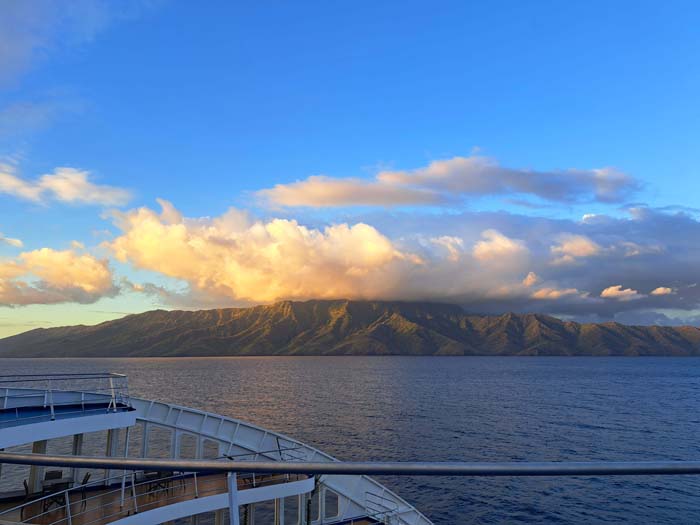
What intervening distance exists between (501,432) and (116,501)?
82713 mm

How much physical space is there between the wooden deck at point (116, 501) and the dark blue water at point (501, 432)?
104 ft

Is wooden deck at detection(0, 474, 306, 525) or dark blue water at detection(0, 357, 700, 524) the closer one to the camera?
wooden deck at detection(0, 474, 306, 525)

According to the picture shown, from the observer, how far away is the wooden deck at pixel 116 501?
17.1m

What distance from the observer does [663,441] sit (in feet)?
287

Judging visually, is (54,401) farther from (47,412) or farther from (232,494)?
(232,494)

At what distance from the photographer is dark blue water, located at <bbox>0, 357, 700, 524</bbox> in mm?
51500

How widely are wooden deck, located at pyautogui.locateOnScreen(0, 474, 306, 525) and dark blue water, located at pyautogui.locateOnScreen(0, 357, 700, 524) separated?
31571 mm

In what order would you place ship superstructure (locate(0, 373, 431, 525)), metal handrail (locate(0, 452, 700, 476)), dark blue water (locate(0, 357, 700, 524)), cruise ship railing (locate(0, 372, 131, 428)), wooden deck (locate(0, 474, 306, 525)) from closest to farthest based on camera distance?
metal handrail (locate(0, 452, 700, 476)), wooden deck (locate(0, 474, 306, 525)), ship superstructure (locate(0, 373, 431, 525)), cruise ship railing (locate(0, 372, 131, 428)), dark blue water (locate(0, 357, 700, 524))

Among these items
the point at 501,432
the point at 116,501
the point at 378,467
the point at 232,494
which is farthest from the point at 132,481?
the point at 501,432

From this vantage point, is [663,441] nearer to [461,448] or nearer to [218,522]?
[461,448]

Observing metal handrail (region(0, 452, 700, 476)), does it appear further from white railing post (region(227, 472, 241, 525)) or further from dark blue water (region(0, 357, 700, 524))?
dark blue water (region(0, 357, 700, 524))

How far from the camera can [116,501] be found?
19094mm

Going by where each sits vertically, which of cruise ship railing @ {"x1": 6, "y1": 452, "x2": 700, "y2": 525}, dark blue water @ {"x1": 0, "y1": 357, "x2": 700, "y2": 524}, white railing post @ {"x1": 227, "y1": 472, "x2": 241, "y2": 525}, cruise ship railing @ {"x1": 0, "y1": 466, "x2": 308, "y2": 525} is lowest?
dark blue water @ {"x1": 0, "y1": 357, "x2": 700, "y2": 524}

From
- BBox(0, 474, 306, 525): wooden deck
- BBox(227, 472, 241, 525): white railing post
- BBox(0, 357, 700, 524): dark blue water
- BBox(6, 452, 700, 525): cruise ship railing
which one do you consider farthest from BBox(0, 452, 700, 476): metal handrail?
BBox(0, 357, 700, 524): dark blue water
